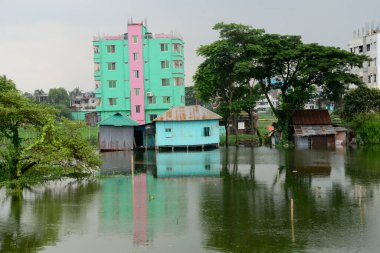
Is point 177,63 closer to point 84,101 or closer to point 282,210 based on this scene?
point 282,210

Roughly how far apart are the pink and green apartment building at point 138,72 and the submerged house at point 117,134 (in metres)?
14.2

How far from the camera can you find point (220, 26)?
46188mm

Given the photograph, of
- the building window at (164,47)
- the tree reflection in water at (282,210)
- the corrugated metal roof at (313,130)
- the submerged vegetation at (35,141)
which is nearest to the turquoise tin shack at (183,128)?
the corrugated metal roof at (313,130)

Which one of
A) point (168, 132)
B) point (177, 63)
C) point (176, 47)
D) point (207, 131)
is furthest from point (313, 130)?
point (176, 47)

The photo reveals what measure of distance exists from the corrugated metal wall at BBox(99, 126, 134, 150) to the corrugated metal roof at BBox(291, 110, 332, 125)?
15.5 metres

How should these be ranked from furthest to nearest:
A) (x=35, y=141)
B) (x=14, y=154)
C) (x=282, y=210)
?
(x=35, y=141) < (x=14, y=154) < (x=282, y=210)

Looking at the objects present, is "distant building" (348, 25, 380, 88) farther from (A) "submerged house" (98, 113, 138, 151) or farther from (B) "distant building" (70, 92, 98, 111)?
(B) "distant building" (70, 92, 98, 111)

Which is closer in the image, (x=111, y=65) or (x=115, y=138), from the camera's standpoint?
(x=115, y=138)

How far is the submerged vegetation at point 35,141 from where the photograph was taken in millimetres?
23406

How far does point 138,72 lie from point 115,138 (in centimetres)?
1649

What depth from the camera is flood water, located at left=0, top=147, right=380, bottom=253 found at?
549 inches

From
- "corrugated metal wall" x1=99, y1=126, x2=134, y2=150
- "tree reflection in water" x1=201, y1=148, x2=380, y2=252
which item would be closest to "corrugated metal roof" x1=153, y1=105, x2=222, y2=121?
"corrugated metal wall" x1=99, y1=126, x2=134, y2=150

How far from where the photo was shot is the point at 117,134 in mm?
46062

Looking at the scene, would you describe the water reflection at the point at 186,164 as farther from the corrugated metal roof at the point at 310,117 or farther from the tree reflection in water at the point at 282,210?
the corrugated metal roof at the point at 310,117
